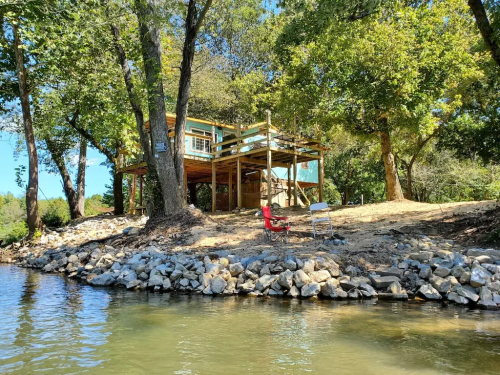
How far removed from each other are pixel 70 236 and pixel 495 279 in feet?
45.3

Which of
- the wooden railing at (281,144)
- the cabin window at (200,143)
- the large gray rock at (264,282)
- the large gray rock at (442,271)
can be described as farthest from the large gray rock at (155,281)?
the cabin window at (200,143)

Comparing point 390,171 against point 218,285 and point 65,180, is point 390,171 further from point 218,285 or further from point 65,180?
point 65,180

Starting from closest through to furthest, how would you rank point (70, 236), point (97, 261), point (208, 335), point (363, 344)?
1. point (363, 344)
2. point (208, 335)
3. point (97, 261)
4. point (70, 236)

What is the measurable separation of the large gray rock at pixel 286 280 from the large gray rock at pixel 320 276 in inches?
15.1

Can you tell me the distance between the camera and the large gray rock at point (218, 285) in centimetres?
691

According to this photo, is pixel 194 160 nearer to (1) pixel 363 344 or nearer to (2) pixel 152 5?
(2) pixel 152 5

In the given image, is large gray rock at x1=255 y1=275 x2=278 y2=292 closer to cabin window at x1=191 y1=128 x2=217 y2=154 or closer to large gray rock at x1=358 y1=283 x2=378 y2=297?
large gray rock at x1=358 y1=283 x2=378 y2=297

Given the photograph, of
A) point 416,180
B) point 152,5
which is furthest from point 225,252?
point 416,180

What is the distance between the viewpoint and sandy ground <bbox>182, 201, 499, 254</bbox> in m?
8.92

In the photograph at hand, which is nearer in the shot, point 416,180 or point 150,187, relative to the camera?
point 150,187

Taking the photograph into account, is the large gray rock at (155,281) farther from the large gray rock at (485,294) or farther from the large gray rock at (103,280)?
the large gray rock at (485,294)

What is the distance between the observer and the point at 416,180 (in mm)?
24859

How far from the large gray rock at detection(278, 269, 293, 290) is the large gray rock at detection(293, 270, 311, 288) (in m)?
0.09

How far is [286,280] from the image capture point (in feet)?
21.8
